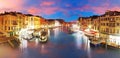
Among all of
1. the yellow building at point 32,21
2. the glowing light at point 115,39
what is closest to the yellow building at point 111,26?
the glowing light at point 115,39

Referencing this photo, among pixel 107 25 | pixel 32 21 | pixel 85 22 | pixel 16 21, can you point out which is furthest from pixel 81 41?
pixel 16 21

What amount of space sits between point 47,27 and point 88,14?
1.89 ft

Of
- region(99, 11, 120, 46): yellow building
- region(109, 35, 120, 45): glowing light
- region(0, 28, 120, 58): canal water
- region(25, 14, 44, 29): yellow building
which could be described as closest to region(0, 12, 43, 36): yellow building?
region(25, 14, 44, 29): yellow building

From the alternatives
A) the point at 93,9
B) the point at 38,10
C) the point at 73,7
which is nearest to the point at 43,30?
the point at 38,10

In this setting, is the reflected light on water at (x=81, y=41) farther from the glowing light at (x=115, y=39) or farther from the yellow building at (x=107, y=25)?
the glowing light at (x=115, y=39)

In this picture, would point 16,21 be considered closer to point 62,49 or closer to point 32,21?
point 32,21

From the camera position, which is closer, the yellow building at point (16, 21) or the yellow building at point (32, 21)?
the yellow building at point (16, 21)

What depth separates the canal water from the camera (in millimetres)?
3000

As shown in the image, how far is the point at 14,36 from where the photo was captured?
119 inches

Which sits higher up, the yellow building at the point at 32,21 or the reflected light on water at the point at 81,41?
the yellow building at the point at 32,21

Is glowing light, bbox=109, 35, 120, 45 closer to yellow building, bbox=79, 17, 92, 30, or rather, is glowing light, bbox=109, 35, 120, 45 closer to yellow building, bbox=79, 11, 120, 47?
yellow building, bbox=79, 11, 120, 47

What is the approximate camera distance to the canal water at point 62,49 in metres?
3.00

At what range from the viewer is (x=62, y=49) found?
10.1 feet

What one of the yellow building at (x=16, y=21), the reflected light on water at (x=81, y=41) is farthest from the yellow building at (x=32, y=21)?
the reflected light on water at (x=81, y=41)
